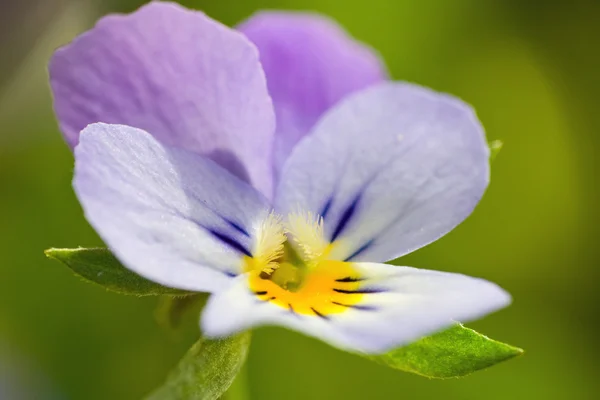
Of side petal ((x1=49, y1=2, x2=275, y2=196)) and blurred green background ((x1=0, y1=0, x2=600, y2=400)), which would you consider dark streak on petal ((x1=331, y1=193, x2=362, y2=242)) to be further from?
blurred green background ((x1=0, y1=0, x2=600, y2=400))

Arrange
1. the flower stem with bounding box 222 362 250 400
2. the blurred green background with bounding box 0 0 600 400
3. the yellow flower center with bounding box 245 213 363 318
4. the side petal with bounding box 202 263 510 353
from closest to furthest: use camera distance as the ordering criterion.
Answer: the side petal with bounding box 202 263 510 353 → the yellow flower center with bounding box 245 213 363 318 → the flower stem with bounding box 222 362 250 400 → the blurred green background with bounding box 0 0 600 400

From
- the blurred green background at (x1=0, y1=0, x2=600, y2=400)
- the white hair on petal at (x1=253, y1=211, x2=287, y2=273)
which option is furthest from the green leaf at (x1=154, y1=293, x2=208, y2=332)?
the blurred green background at (x1=0, y1=0, x2=600, y2=400)

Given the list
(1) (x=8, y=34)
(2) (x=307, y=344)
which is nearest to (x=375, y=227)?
(2) (x=307, y=344)

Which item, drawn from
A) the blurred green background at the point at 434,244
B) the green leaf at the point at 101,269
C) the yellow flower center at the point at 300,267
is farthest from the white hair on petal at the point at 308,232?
the blurred green background at the point at 434,244

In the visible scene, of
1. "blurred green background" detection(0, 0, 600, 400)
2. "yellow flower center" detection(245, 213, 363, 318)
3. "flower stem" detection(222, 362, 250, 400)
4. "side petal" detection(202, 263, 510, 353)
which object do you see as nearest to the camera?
"side petal" detection(202, 263, 510, 353)

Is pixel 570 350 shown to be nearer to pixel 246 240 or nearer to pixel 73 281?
pixel 73 281

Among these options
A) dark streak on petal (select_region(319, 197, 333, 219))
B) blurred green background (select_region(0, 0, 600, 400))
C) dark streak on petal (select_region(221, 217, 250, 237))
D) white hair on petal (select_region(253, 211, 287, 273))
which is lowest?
blurred green background (select_region(0, 0, 600, 400))

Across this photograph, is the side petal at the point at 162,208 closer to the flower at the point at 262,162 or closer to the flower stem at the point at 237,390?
the flower at the point at 262,162
